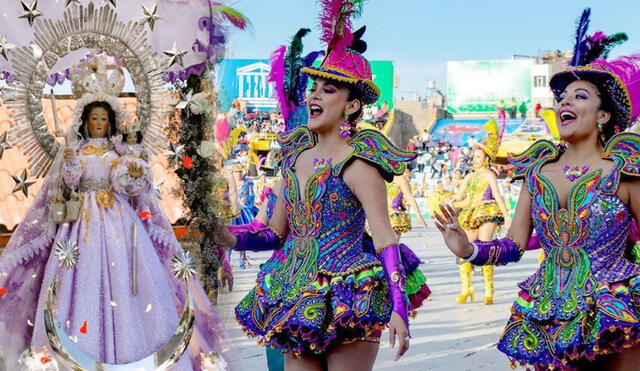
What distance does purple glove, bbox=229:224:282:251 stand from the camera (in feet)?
14.4

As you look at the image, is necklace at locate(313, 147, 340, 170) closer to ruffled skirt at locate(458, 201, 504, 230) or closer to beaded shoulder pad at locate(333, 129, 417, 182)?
beaded shoulder pad at locate(333, 129, 417, 182)

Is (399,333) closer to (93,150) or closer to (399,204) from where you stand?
(93,150)

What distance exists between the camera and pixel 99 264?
5590mm

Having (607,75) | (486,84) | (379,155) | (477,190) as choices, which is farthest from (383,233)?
(486,84)

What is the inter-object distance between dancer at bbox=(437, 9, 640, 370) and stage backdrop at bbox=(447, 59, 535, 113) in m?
48.8

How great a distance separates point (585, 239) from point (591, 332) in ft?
1.36

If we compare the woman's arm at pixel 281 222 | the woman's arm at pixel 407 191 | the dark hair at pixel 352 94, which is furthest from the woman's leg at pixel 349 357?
the woman's arm at pixel 407 191

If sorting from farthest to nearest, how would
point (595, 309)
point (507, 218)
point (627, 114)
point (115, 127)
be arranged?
point (507, 218) → point (115, 127) → point (627, 114) → point (595, 309)

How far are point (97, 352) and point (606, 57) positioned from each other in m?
3.23

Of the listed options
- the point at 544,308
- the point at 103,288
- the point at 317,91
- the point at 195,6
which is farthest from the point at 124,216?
the point at 544,308

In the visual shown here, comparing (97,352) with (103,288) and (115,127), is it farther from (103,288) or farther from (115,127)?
(115,127)

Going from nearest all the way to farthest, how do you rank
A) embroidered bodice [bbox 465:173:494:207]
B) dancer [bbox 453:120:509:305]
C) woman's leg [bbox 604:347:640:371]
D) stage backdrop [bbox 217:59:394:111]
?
woman's leg [bbox 604:347:640:371] → dancer [bbox 453:120:509:305] → embroidered bodice [bbox 465:173:494:207] → stage backdrop [bbox 217:59:394:111]

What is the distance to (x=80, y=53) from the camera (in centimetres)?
575

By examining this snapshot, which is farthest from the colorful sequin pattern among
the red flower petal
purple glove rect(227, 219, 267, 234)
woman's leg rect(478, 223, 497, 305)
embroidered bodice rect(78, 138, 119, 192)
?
woman's leg rect(478, 223, 497, 305)
